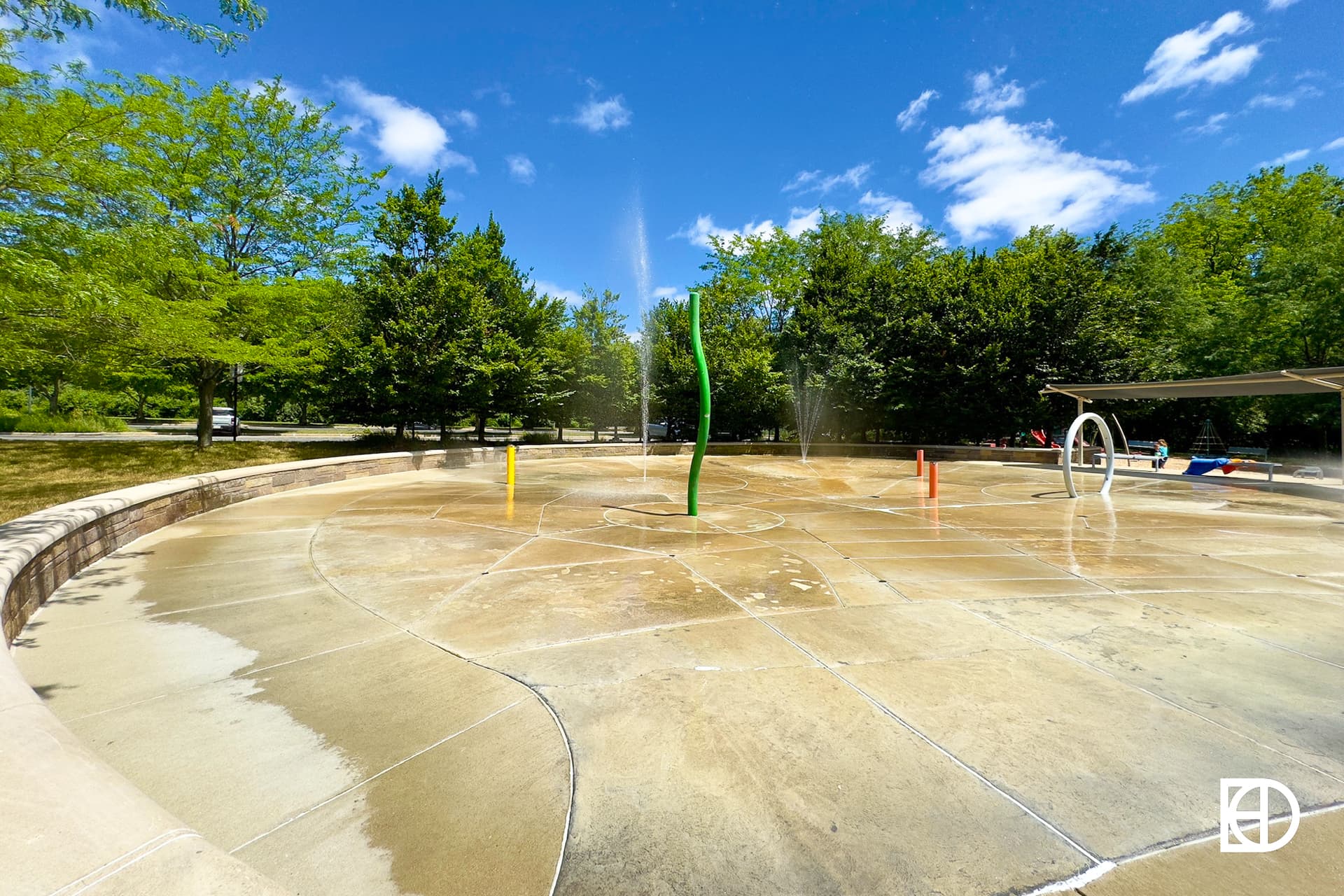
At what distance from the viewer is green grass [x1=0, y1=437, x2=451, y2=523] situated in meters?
9.87

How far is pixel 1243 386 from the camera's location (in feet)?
46.7

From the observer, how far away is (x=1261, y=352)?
23.3m

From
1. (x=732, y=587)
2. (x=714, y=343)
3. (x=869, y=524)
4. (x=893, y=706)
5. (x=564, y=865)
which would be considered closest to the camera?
(x=564, y=865)

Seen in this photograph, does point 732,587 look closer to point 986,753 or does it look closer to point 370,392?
point 986,753

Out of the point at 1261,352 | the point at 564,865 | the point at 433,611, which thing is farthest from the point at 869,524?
the point at 1261,352

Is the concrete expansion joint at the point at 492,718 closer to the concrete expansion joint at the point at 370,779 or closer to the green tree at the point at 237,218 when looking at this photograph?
the concrete expansion joint at the point at 370,779

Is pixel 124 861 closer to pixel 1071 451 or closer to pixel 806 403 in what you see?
pixel 1071 451

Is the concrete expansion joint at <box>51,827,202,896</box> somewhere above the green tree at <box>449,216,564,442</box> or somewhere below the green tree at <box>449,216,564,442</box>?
below

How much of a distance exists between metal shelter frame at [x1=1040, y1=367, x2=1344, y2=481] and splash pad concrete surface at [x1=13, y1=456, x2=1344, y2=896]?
29.4 ft

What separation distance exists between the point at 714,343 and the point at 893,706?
25305 millimetres

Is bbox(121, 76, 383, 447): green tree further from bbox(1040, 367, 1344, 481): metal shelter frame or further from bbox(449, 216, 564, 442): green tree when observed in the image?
bbox(1040, 367, 1344, 481): metal shelter frame

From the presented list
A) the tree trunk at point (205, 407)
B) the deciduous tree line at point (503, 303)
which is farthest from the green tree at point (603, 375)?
the tree trunk at point (205, 407)

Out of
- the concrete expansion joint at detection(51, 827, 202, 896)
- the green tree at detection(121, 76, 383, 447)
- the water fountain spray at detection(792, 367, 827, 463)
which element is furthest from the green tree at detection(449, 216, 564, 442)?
the concrete expansion joint at detection(51, 827, 202, 896)

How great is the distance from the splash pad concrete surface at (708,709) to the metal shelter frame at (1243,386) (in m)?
8.98
